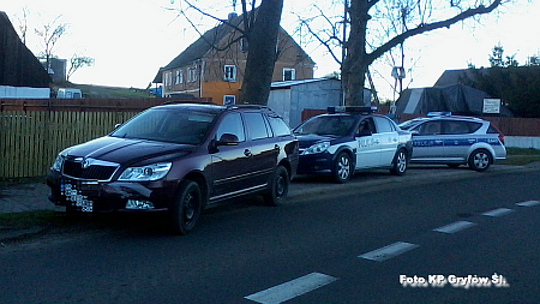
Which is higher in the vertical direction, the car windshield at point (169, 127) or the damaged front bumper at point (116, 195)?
the car windshield at point (169, 127)

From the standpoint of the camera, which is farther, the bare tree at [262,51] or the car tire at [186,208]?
the bare tree at [262,51]

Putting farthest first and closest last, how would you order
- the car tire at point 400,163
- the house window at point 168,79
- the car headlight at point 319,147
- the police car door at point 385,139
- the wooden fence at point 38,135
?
the house window at point 168,79 < the car tire at point 400,163 < the police car door at point 385,139 < the car headlight at point 319,147 < the wooden fence at point 38,135

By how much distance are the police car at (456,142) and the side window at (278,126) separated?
7934 millimetres

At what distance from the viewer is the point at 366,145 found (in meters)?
14.3

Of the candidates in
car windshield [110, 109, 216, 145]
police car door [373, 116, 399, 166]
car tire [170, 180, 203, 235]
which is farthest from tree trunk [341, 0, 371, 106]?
car tire [170, 180, 203, 235]

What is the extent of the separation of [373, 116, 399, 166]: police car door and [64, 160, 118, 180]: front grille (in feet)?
28.1

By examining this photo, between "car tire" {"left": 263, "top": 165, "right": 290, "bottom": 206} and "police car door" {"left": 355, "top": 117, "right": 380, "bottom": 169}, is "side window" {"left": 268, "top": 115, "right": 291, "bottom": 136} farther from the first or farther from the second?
"police car door" {"left": 355, "top": 117, "right": 380, "bottom": 169}

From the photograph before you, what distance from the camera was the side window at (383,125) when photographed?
49.1 feet

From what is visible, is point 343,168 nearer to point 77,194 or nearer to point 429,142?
point 429,142

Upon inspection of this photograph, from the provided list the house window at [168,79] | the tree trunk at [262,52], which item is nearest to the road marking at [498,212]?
the tree trunk at [262,52]

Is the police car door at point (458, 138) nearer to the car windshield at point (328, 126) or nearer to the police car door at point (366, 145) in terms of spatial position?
the police car door at point (366, 145)

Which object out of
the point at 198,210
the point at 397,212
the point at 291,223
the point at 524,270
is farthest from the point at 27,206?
the point at 524,270

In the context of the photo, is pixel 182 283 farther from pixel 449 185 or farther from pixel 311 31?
pixel 311 31

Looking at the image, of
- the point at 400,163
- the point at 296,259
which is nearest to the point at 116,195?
Answer: the point at 296,259
